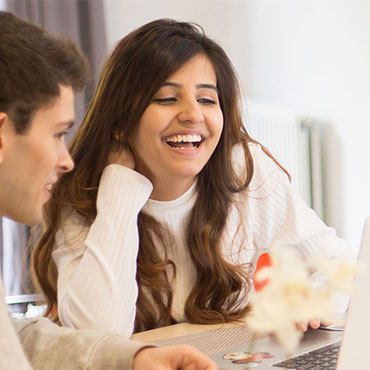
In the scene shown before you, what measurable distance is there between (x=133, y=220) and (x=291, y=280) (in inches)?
45.1

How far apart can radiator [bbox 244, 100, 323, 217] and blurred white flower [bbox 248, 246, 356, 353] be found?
10.7 ft

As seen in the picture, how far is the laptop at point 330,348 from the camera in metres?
Answer: 0.72

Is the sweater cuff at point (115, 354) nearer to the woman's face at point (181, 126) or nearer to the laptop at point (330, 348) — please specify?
the laptop at point (330, 348)

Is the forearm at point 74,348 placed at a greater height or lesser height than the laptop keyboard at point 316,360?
greater

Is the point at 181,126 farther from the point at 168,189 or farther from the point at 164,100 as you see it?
the point at 168,189

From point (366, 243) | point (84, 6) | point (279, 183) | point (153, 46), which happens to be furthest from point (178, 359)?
point (84, 6)

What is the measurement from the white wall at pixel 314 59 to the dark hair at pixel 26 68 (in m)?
2.47

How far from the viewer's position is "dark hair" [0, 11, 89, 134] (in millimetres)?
940

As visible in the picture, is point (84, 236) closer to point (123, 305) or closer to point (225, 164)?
point (123, 305)

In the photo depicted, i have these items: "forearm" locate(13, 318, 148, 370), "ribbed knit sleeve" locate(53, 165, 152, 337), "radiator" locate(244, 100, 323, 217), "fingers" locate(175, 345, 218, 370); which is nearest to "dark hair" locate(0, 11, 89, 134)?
"forearm" locate(13, 318, 148, 370)

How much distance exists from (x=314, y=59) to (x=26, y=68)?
2.92 metres

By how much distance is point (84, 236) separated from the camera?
61.5 inches

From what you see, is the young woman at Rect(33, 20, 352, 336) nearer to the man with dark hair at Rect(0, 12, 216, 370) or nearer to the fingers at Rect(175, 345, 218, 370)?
the man with dark hair at Rect(0, 12, 216, 370)

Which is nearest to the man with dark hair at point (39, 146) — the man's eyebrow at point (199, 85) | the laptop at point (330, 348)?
the laptop at point (330, 348)
